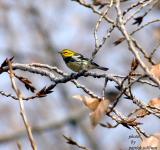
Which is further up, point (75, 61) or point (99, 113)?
point (99, 113)

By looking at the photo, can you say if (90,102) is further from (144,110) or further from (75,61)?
(75,61)

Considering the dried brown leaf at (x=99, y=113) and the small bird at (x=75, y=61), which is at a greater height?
the dried brown leaf at (x=99, y=113)

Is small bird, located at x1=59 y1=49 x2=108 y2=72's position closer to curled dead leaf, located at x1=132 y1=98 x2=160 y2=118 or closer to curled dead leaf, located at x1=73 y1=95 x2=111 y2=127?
curled dead leaf, located at x1=132 y1=98 x2=160 y2=118

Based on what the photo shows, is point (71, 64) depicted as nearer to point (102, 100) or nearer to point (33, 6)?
point (102, 100)

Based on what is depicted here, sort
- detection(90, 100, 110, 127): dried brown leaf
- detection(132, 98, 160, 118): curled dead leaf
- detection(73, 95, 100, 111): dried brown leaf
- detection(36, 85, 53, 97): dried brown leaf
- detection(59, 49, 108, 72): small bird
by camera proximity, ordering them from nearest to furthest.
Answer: detection(90, 100, 110, 127): dried brown leaf
detection(73, 95, 100, 111): dried brown leaf
detection(132, 98, 160, 118): curled dead leaf
detection(36, 85, 53, 97): dried brown leaf
detection(59, 49, 108, 72): small bird

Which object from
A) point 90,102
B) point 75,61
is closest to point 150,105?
point 90,102

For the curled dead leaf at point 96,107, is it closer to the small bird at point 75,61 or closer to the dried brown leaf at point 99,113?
the dried brown leaf at point 99,113

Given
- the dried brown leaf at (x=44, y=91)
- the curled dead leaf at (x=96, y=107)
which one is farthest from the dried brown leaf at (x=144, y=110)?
the dried brown leaf at (x=44, y=91)

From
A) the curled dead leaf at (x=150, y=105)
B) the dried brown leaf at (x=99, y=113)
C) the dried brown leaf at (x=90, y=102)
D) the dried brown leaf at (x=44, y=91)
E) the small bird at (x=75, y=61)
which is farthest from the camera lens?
the small bird at (x=75, y=61)

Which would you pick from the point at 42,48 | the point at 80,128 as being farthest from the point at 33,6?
the point at 80,128

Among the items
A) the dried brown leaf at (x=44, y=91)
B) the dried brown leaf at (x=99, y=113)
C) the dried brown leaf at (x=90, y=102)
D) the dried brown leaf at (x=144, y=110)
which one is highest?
the dried brown leaf at (x=90, y=102)

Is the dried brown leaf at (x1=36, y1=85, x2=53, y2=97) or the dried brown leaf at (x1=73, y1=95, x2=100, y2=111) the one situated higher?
the dried brown leaf at (x1=73, y1=95, x2=100, y2=111)

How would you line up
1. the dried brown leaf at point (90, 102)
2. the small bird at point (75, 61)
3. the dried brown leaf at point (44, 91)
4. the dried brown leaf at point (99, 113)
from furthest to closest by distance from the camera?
the small bird at point (75, 61)
the dried brown leaf at point (44, 91)
the dried brown leaf at point (90, 102)
the dried brown leaf at point (99, 113)

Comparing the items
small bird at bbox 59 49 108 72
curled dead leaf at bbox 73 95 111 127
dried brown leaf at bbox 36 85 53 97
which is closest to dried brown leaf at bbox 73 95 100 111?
curled dead leaf at bbox 73 95 111 127
